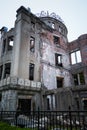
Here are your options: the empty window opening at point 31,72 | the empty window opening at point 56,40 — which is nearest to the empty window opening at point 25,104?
the empty window opening at point 31,72

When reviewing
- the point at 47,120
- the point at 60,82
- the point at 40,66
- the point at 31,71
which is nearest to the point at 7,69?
Result: the point at 31,71

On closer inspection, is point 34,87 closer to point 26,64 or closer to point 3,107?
point 26,64

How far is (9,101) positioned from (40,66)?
604cm

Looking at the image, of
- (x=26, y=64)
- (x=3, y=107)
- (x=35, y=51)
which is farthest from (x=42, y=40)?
(x=3, y=107)

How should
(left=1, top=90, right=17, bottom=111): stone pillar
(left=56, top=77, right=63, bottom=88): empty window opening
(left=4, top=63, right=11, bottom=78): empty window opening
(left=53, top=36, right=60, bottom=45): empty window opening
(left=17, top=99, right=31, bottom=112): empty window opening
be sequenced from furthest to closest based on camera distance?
(left=53, top=36, right=60, bottom=45): empty window opening, (left=56, top=77, right=63, bottom=88): empty window opening, (left=4, top=63, right=11, bottom=78): empty window opening, (left=17, top=99, right=31, bottom=112): empty window opening, (left=1, top=90, right=17, bottom=111): stone pillar

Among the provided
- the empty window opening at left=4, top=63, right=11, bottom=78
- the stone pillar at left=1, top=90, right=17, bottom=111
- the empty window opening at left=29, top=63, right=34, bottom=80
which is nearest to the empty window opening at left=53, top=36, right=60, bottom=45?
the empty window opening at left=29, top=63, right=34, bottom=80

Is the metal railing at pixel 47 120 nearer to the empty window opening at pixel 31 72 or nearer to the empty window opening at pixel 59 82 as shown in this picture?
the empty window opening at pixel 31 72

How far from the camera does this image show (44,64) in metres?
16.5

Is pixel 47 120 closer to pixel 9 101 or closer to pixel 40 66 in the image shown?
pixel 9 101

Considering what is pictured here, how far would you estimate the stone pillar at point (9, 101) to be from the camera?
1157cm

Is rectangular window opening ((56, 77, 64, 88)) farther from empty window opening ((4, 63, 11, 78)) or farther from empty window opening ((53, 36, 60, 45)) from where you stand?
empty window opening ((4, 63, 11, 78))

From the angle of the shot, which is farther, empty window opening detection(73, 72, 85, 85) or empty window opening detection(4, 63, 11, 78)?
empty window opening detection(73, 72, 85, 85)

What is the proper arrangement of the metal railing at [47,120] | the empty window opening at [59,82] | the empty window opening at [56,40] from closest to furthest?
the metal railing at [47,120] < the empty window opening at [59,82] < the empty window opening at [56,40]

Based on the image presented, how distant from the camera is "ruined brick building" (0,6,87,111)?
1195 cm
